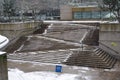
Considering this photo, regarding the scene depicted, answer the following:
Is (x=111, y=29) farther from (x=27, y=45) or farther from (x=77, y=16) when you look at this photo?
(x=77, y=16)

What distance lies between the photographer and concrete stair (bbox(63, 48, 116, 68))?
23.2 metres

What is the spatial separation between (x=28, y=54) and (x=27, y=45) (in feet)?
11.3

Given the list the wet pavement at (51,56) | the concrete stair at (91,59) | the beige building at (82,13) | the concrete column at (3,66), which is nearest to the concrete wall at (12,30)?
the wet pavement at (51,56)

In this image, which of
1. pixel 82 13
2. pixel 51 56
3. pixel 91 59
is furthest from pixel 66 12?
pixel 91 59

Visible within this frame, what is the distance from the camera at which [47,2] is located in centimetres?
7269

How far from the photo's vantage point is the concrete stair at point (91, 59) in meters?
23.2

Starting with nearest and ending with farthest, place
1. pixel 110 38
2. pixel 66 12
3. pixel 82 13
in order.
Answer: pixel 110 38
pixel 82 13
pixel 66 12

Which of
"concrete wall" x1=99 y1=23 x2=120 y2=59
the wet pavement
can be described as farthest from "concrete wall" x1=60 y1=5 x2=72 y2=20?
"concrete wall" x1=99 y1=23 x2=120 y2=59

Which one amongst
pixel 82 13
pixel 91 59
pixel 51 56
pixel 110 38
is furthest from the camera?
pixel 82 13

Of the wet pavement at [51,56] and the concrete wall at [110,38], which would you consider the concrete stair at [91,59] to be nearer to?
the wet pavement at [51,56]

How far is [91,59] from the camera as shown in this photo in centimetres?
2403

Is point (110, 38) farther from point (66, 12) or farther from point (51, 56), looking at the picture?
point (66, 12)

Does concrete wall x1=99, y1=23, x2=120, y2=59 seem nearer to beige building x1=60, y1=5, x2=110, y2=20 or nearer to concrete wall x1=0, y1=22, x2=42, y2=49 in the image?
concrete wall x1=0, y1=22, x2=42, y2=49

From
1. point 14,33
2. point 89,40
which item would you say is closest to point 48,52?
point 89,40
